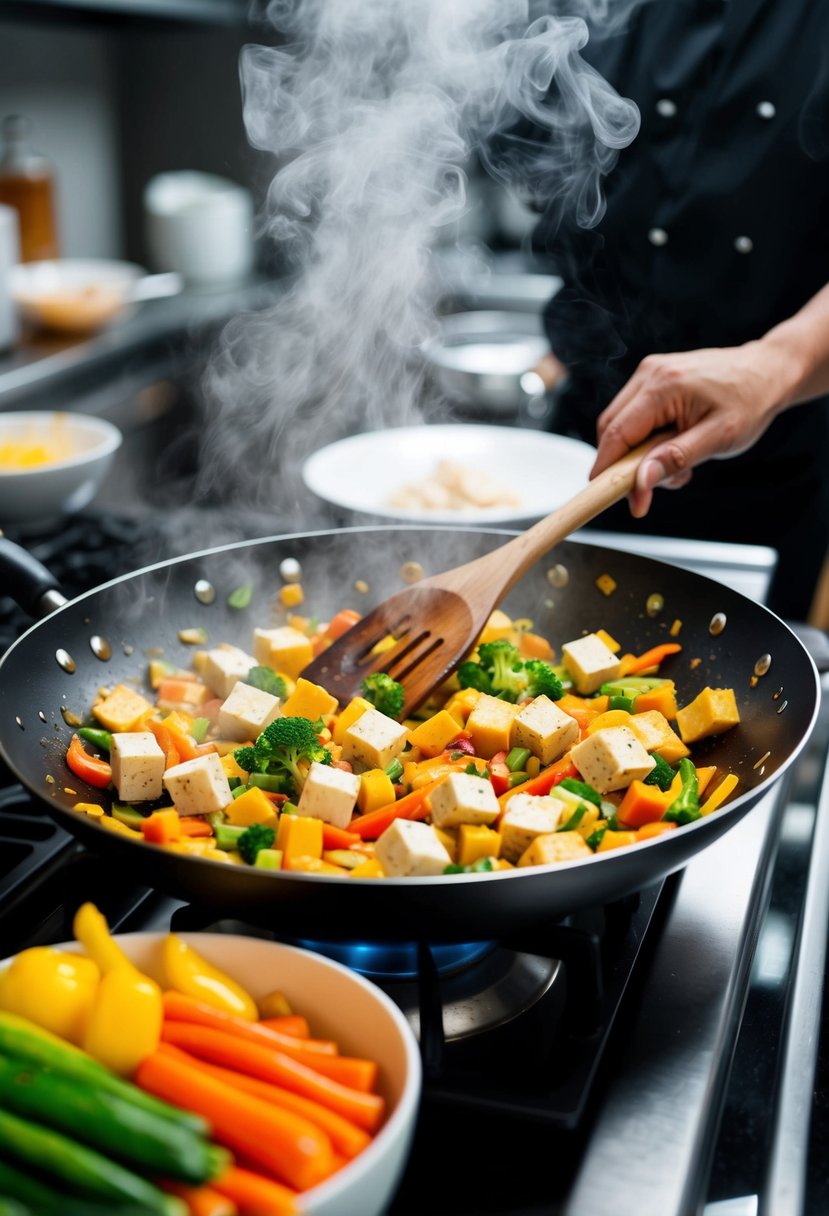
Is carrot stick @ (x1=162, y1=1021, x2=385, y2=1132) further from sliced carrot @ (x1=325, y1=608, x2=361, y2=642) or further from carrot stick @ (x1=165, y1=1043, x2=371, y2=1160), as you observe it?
sliced carrot @ (x1=325, y1=608, x2=361, y2=642)

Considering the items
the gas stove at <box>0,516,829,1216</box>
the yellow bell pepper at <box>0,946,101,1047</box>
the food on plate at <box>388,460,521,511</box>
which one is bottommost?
the gas stove at <box>0,516,829,1216</box>

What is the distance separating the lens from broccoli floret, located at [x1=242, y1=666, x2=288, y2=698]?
1.58 metres

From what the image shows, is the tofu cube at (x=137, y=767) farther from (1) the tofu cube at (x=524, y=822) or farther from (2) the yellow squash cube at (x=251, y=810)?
(1) the tofu cube at (x=524, y=822)

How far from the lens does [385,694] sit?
152cm

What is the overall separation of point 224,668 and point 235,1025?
0.75 metres

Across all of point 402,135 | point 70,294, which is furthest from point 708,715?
point 70,294

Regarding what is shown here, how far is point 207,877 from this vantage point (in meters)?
0.99

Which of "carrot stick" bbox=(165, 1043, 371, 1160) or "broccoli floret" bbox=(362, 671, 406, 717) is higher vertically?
"carrot stick" bbox=(165, 1043, 371, 1160)

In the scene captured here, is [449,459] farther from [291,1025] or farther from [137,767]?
[291,1025]

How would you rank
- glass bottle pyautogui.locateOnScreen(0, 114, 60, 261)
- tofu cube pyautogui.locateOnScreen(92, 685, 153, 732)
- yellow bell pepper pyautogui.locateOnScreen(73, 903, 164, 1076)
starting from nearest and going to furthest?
1. yellow bell pepper pyautogui.locateOnScreen(73, 903, 164, 1076)
2. tofu cube pyautogui.locateOnScreen(92, 685, 153, 732)
3. glass bottle pyautogui.locateOnScreen(0, 114, 60, 261)

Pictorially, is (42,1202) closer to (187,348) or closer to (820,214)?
(820,214)

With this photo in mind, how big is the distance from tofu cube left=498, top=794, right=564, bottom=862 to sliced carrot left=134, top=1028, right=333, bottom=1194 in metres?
0.41

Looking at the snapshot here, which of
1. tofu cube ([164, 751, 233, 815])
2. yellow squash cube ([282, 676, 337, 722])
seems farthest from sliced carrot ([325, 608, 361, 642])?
tofu cube ([164, 751, 233, 815])

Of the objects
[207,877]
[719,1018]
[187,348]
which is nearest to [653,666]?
[719,1018]
